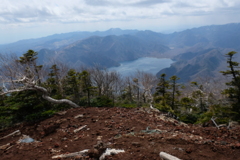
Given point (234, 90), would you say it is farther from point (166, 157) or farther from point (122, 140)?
point (166, 157)

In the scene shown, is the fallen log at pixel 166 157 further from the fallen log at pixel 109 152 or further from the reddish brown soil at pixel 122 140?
the fallen log at pixel 109 152

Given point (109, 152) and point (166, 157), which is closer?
point (166, 157)

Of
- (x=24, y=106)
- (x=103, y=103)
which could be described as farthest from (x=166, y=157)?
(x=24, y=106)

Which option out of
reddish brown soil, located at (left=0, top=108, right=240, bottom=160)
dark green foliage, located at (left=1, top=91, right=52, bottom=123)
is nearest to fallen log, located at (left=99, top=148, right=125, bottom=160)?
reddish brown soil, located at (left=0, top=108, right=240, bottom=160)

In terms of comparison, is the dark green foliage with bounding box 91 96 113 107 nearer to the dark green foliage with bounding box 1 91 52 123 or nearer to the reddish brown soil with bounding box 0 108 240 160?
the dark green foliage with bounding box 1 91 52 123

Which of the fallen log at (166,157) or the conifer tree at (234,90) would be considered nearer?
the fallen log at (166,157)

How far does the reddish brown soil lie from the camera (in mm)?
5297

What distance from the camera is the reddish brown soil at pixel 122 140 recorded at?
5297 millimetres

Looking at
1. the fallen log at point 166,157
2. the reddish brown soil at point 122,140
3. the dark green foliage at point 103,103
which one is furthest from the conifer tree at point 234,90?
the fallen log at point 166,157

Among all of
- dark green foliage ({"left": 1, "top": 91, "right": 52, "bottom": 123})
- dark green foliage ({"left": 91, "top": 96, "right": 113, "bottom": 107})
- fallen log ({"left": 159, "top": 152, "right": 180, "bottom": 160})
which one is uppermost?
fallen log ({"left": 159, "top": 152, "right": 180, "bottom": 160})

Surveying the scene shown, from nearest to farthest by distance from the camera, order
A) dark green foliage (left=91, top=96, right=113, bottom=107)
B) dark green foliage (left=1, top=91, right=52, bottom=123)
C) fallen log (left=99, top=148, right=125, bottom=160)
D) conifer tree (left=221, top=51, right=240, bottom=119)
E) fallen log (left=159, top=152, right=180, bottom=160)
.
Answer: fallen log (left=159, top=152, right=180, bottom=160) → fallen log (left=99, top=148, right=125, bottom=160) → dark green foliage (left=1, top=91, right=52, bottom=123) → conifer tree (left=221, top=51, right=240, bottom=119) → dark green foliage (left=91, top=96, right=113, bottom=107)

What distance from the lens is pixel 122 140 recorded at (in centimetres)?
659

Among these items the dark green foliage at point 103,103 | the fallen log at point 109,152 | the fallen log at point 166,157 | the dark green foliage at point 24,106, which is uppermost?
the fallen log at point 166,157

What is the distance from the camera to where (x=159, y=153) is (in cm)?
511
